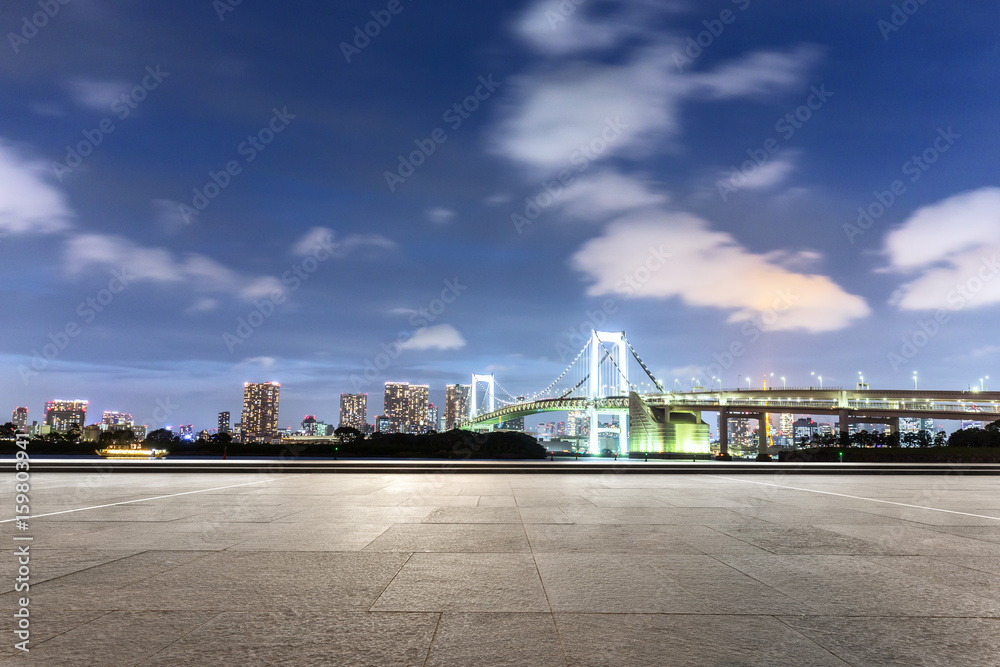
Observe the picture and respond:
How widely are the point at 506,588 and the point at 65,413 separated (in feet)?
559

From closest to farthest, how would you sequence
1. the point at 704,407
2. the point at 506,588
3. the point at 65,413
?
the point at 506,588, the point at 704,407, the point at 65,413

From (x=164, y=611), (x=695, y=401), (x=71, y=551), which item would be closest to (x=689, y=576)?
(x=164, y=611)

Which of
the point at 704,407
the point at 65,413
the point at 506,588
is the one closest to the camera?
the point at 506,588

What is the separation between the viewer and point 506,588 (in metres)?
5.22

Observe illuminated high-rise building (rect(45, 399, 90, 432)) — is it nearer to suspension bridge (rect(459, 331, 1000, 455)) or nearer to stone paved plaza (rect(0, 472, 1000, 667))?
suspension bridge (rect(459, 331, 1000, 455))

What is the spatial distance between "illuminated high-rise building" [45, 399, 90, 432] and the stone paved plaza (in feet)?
487

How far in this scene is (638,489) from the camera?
16250mm

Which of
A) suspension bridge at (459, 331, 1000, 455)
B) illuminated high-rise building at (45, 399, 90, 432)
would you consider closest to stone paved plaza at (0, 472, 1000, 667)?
suspension bridge at (459, 331, 1000, 455)

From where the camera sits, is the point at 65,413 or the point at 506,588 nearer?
the point at 506,588

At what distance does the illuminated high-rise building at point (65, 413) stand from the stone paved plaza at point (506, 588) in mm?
148332

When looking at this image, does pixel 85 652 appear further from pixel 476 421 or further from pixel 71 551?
pixel 476 421

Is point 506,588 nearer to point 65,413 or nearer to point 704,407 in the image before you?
point 704,407

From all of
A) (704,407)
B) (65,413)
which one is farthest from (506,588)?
(65,413)

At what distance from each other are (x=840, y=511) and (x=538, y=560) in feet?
23.9
